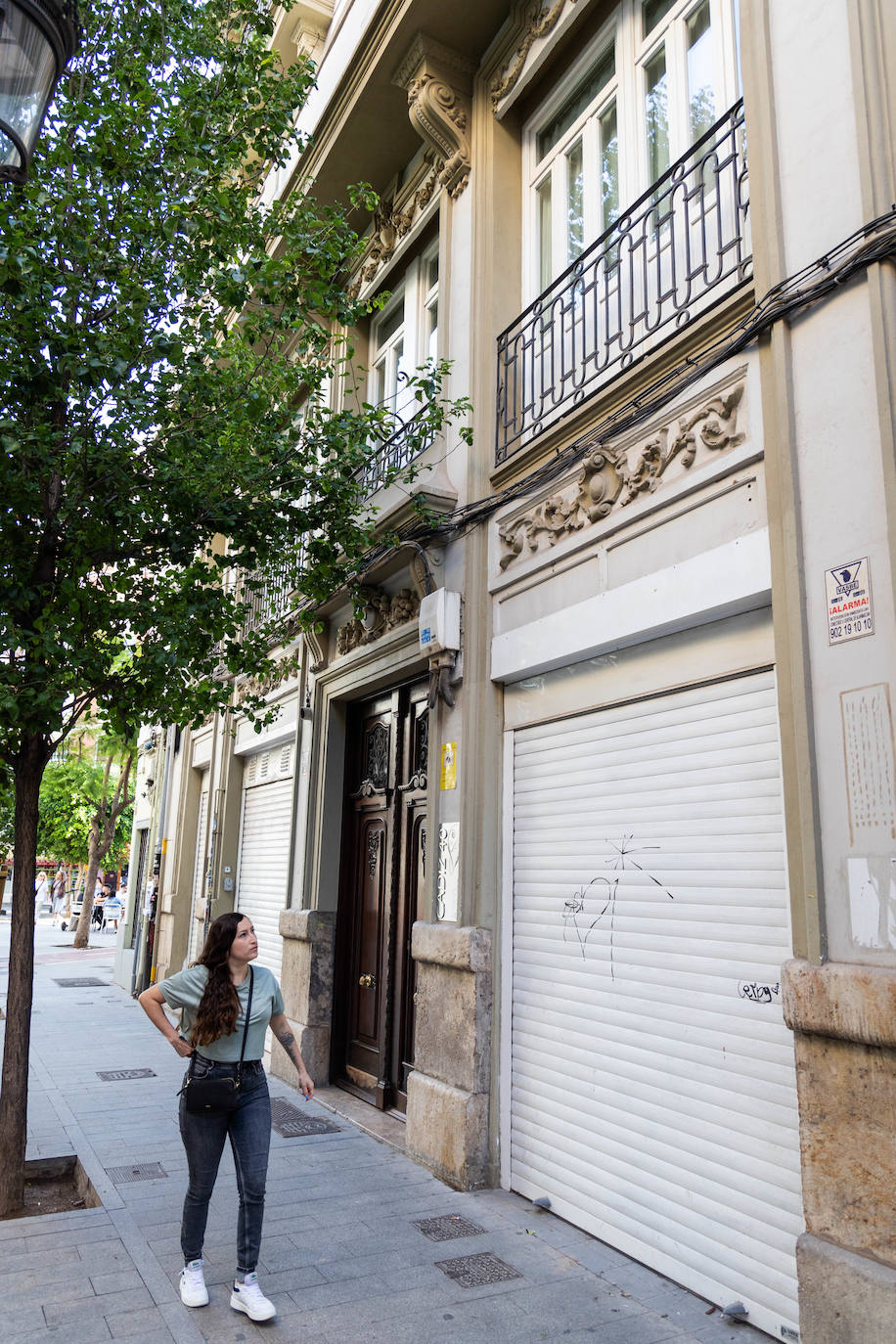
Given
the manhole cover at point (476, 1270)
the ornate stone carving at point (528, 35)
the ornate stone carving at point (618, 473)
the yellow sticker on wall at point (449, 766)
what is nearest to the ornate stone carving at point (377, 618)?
the yellow sticker on wall at point (449, 766)

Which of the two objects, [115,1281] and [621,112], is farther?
[621,112]

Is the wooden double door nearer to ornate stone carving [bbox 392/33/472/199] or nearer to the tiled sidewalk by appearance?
the tiled sidewalk

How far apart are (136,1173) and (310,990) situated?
2642mm

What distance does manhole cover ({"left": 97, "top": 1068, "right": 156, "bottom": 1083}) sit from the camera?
8.72 meters

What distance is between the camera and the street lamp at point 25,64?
3248 millimetres

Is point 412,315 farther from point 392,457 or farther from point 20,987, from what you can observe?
point 20,987

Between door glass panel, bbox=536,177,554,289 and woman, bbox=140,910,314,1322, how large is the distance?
5107mm

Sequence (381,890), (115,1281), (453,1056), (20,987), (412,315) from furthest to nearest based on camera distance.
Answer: (412,315)
(381,890)
(453,1056)
(20,987)
(115,1281)

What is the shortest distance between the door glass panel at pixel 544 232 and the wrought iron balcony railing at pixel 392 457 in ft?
4.32

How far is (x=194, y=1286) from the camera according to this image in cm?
398

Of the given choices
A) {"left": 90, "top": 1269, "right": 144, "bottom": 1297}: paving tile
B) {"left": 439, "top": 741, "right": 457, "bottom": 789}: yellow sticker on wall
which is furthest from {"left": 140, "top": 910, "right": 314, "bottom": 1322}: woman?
{"left": 439, "top": 741, "right": 457, "bottom": 789}: yellow sticker on wall

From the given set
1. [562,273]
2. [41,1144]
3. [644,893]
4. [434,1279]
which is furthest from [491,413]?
[41,1144]

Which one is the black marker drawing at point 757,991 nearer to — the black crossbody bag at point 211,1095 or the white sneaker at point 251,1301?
the black crossbody bag at point 211,1095

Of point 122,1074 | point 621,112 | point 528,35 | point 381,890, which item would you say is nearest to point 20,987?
point 381,890
